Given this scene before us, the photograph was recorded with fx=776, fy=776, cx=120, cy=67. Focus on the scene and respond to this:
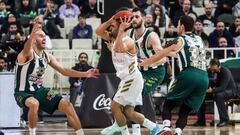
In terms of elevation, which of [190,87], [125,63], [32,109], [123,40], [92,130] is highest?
[123,40]

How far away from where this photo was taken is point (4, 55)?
19.8 metres

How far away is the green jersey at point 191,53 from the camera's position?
1245 cm

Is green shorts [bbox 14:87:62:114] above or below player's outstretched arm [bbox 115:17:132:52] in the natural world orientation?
below

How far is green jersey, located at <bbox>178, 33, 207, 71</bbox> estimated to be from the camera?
12453 mm

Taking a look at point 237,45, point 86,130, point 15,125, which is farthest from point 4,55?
point 237,45

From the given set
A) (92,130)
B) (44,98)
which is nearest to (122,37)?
(44,98)

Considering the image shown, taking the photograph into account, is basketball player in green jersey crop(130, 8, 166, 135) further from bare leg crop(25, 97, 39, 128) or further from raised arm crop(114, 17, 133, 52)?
bare leg crop(25, 97, 39, 128)

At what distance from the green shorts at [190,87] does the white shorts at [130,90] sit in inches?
21.5

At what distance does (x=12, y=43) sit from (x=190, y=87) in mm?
8749

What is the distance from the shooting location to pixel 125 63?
40.9 ft

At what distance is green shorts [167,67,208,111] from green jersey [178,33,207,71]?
0.31ft

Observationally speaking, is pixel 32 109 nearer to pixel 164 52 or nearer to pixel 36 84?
pixel 36 84

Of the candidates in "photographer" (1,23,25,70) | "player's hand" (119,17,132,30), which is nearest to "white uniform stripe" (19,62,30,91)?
"player's hand" (119,17,132,30)

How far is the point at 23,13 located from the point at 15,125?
680cm
